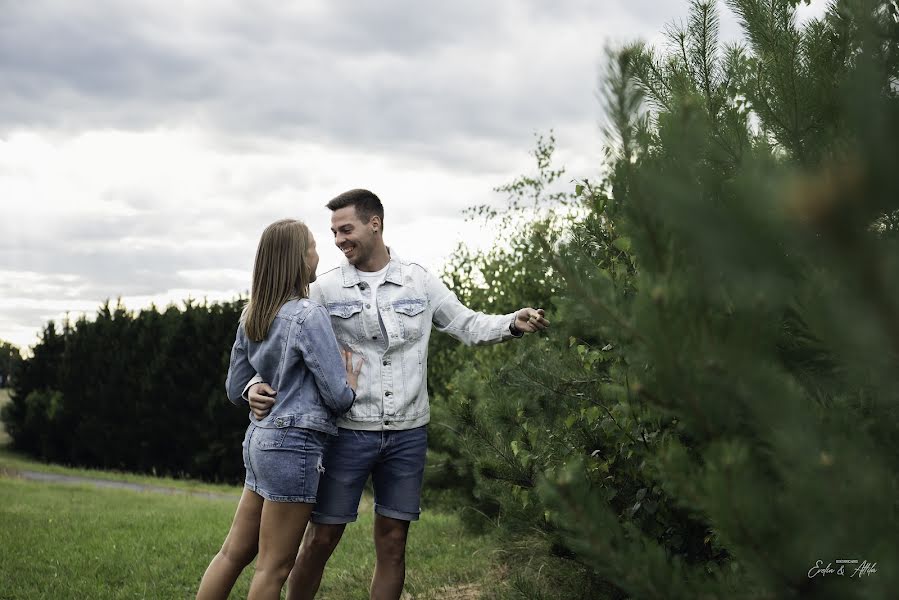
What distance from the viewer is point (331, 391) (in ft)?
11.3

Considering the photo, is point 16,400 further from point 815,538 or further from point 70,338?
point 815,538

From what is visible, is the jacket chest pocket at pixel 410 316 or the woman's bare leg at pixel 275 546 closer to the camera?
the woman's bare leg at pixel 275 546

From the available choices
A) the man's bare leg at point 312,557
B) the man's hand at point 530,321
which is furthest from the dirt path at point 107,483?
the man's hand at point 530,321

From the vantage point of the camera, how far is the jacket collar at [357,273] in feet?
13.0

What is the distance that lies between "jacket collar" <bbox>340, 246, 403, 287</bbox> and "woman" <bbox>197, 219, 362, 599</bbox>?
30cm

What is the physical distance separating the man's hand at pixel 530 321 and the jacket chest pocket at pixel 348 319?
2.52 feet

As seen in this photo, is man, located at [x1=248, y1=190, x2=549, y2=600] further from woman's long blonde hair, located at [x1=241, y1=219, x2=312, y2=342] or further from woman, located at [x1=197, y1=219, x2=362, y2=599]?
woman's long blonde hair, located at [x1=241, y1=219, x2=312, y2=342]

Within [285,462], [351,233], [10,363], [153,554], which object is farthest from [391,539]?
[10,363]

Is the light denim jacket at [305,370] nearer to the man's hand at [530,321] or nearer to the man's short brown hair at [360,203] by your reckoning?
the man's short brown hair at [360,203]

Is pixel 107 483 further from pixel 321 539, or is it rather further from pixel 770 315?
pixel 770 315

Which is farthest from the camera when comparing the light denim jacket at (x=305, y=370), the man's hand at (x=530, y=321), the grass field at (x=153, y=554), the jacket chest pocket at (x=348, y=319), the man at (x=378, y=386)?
the grass field at (x=153, y=554)

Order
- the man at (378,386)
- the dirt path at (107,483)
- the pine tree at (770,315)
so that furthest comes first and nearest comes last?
the dirt path at (107,483) → the man at (378,386) → the pine tree at (770,315)

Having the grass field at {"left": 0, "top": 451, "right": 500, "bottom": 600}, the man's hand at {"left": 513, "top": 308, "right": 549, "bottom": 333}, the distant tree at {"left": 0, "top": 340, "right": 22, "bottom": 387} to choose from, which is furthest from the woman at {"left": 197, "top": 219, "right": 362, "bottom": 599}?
the distant tree at {"left": 0, "top": 340, "right": 22, "bottom": 387}

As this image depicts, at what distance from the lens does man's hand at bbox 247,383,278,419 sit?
347 centimetres
